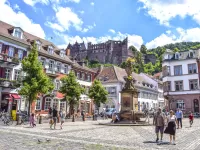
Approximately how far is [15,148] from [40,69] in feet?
63.0

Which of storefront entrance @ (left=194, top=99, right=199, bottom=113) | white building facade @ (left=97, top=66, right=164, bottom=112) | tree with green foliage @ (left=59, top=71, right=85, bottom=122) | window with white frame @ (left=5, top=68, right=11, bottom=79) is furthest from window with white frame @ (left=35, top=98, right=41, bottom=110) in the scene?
storefront entrance @ (left=194, top=99, right=199, bottom=113)

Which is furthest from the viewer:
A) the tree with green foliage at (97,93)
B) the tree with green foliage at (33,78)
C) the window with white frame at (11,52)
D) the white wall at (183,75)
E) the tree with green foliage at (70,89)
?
the white wall at (183,75)

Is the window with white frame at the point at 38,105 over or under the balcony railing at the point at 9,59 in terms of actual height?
under

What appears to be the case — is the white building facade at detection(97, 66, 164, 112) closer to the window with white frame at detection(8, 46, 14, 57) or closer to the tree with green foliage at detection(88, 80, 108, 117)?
the tree with green foliage at detection(88, 80, 108, 117)

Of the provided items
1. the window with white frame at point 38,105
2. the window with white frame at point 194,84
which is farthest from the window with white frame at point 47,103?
the window with white frame at point 194,84

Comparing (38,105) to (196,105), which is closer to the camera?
(38,105)

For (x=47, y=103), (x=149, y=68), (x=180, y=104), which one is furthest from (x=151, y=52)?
(x=47, y=103)

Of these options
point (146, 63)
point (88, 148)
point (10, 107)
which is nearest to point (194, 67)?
point (10, 107)

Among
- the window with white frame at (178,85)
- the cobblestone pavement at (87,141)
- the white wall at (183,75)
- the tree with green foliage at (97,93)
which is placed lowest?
the cobblestone pavement at (87,141)

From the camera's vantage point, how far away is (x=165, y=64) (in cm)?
4725

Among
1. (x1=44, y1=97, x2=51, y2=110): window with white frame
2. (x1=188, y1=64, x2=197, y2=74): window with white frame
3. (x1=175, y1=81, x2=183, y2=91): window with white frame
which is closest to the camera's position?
(x1=44, y1=97, x2=51, y2=110): window with white frame

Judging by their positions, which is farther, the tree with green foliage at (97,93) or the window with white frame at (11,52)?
the tree with green foliage at (97,93)

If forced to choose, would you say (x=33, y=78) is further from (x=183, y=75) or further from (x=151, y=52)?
(x=151, y=52)

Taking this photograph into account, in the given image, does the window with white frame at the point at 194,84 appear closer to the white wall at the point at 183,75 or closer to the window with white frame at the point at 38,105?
the white wall at the point at 183,75
